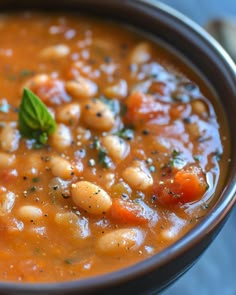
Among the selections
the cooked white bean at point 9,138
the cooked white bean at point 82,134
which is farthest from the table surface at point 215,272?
the cooked white bean at point 9,138

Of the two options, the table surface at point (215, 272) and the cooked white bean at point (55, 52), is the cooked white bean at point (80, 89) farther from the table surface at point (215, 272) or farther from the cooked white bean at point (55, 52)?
the table surface at point (215, 272)

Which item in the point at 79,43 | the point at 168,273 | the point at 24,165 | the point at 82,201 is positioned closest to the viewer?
the point at 168,273

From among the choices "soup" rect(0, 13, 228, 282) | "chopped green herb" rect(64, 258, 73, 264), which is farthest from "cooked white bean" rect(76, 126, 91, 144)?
"chopped green herb" rect(64, 258, 73, 264)

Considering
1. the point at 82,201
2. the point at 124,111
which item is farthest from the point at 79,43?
the point at 82,201

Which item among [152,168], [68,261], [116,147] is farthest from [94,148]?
[68,261]

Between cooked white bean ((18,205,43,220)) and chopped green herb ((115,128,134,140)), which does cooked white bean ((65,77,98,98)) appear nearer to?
chopped green herb ((115,128,134,140))

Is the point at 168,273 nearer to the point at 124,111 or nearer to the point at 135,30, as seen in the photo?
the point at 124,111

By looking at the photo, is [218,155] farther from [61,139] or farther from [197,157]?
[61,139]
